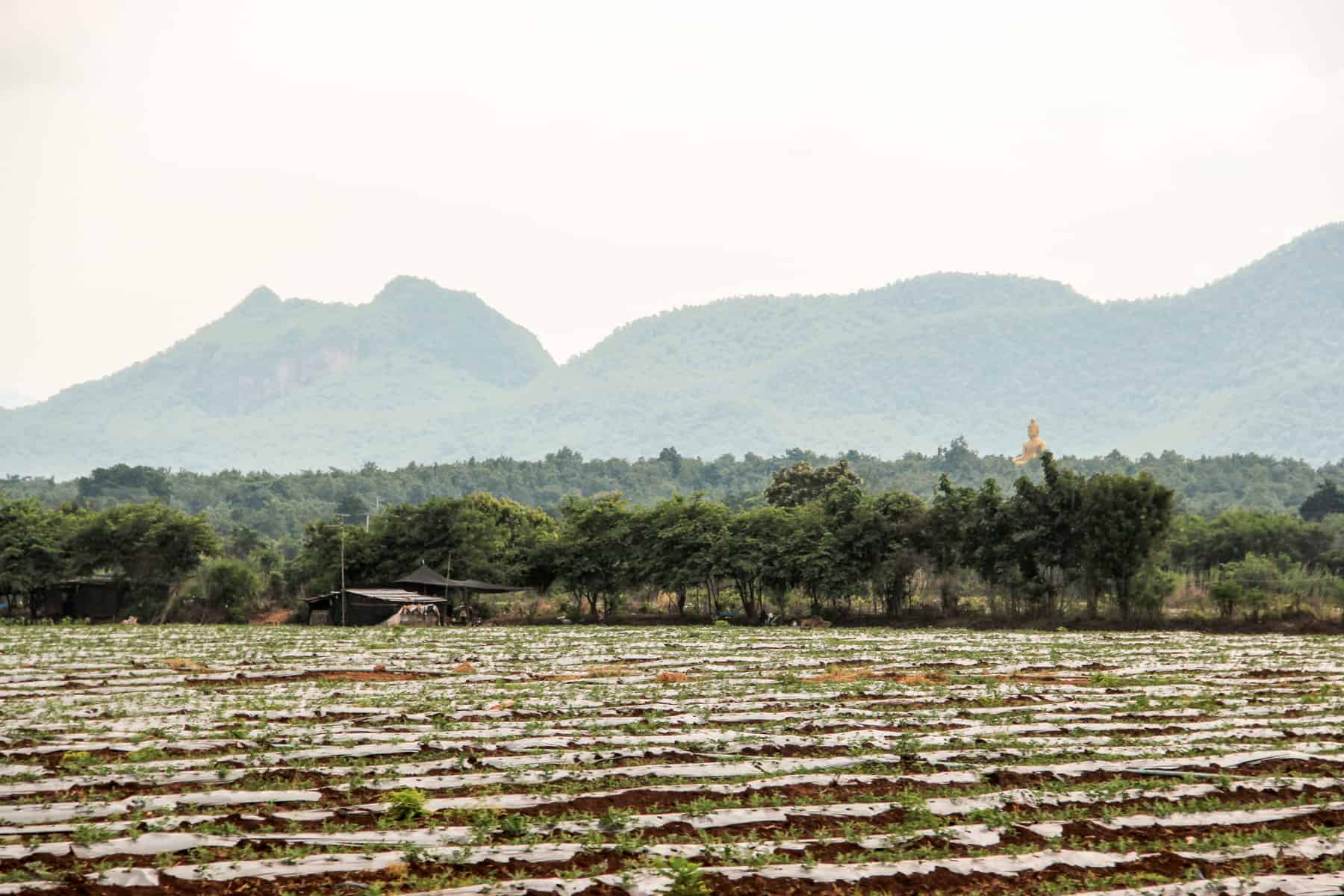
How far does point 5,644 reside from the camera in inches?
1244

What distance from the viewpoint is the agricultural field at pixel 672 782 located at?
9805mm

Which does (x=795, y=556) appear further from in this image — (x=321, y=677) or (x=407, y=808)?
(x=407, y=808)

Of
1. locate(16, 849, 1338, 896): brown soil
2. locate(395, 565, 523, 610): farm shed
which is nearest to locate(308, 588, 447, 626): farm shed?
locate(395, 565, 523, 610): farm shed

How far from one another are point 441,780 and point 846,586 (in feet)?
124

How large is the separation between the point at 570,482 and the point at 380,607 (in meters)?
116

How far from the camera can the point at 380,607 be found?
47781 millimetres

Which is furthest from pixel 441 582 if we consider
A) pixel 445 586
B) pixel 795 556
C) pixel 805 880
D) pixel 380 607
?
pixel 805 880

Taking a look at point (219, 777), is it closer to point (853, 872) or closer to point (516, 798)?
point (516, 798)

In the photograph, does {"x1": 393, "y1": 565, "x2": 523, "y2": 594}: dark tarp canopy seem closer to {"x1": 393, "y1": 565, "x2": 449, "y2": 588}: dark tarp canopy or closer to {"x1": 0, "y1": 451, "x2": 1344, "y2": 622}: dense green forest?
{"x1": 393, "y1": 565, "x2": 449, "y2": 588}: dark tarp canopy

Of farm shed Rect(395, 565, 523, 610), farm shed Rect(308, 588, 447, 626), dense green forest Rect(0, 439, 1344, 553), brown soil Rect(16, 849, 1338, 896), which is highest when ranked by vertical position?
dense green forest Rect(0, 439, 1344, 553)

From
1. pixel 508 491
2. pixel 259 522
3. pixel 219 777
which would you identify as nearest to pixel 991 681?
pixel 219 777

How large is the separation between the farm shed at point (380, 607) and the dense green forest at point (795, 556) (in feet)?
4.90

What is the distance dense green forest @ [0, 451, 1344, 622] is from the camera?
4478 centimetres

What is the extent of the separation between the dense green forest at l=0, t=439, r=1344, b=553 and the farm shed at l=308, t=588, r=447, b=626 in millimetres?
68979
